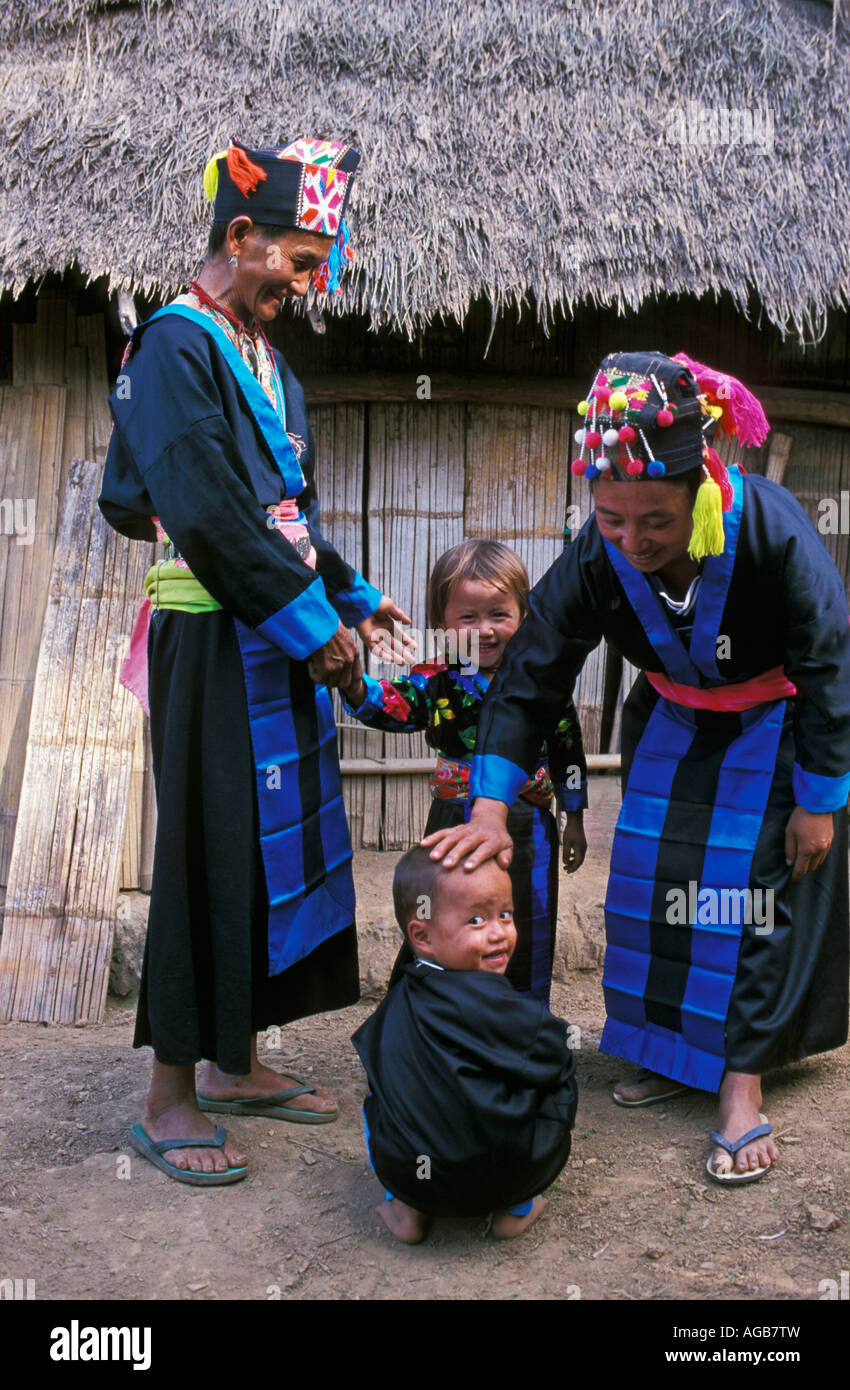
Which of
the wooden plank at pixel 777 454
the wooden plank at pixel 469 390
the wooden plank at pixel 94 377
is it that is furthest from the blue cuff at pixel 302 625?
the wooden plank at pixel 777 454

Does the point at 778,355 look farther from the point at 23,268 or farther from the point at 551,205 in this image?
the point at 23,268

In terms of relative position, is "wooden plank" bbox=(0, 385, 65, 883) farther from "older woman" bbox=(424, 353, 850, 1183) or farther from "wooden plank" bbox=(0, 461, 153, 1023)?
"older woman" bbox=(424, 353, 850, 1183)

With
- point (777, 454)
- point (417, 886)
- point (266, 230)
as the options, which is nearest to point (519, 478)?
point (777, 454)

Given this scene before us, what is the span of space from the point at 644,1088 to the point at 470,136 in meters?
3.62

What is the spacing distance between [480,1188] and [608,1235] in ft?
1.18

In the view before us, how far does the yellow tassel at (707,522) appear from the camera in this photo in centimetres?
256

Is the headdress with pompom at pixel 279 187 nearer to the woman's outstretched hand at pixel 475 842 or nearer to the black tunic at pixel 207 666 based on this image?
the black tunic at pixel 207 666

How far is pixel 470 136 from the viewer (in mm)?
4707

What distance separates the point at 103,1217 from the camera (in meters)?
2.74

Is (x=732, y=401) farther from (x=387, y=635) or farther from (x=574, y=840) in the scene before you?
(x=574, y=840)

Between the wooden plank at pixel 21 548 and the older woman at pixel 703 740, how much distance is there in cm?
242

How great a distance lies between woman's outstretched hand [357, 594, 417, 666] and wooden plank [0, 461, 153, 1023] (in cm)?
148

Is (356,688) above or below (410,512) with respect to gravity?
below
